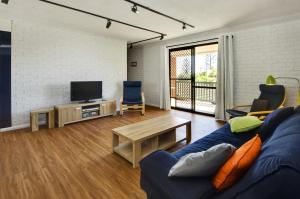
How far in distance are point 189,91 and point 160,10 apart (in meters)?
2.97

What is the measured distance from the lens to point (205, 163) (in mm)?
977

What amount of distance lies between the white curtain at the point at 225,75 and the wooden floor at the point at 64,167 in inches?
46.7

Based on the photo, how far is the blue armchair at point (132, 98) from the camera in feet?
16.7

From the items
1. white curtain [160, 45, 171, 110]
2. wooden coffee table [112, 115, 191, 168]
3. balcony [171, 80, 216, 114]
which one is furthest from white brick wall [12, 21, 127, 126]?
wooden coffee table [112, 115, 191, 168]

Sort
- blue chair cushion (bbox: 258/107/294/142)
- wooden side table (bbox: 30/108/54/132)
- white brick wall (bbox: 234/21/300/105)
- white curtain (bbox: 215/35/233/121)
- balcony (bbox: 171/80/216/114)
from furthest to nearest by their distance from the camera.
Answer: balcony (bbox: 171/80/216/114) → white curtain (bbox: 215/35/233/121) → wooden side table (bbox: 30/108/54/132) → white brick wall (bbox: 234/21/300/105) → blue chair cushion (bbox: 258/107/294/142)

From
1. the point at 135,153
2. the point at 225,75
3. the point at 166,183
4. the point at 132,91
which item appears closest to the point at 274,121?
the point at 166,183

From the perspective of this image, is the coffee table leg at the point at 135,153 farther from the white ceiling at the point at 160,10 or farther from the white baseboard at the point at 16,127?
the white baseboard at the point at 16,127

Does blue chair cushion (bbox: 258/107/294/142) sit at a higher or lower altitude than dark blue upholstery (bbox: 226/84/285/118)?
lower

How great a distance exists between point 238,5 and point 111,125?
3.45 metres

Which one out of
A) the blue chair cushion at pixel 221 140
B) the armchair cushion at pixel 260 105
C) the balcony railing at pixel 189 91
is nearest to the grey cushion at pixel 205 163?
the blue chair cushion at pixel 221 140

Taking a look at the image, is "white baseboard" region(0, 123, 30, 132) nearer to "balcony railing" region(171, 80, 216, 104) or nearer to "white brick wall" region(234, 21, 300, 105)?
"balcony railing" region(171, 80, 216, 104)

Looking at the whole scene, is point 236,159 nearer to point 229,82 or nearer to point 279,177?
point 279,177

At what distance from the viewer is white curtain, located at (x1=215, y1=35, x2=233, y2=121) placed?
415 centimetres

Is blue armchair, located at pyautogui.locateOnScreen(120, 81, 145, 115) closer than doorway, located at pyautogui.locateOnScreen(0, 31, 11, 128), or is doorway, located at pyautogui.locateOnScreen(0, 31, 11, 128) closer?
doorway, located at pyautogui.locateOnScreen(0, 31, 11, 128)
